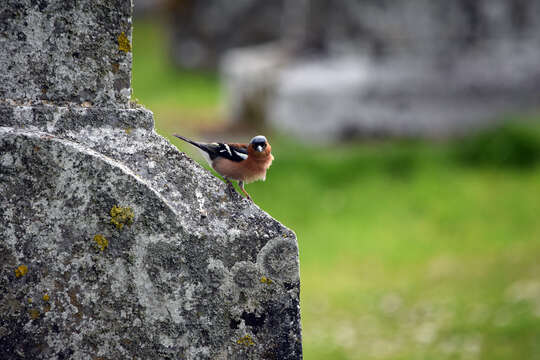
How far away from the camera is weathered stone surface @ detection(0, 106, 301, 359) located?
257 cm

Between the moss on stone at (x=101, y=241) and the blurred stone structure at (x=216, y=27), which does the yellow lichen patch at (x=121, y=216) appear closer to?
the moss on stone at (x=101, y=241)

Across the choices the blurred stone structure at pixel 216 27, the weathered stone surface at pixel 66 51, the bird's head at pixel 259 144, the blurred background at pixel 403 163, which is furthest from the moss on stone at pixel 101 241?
the blurred stone structure at pixel 216 27

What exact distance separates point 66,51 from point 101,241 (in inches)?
30.5

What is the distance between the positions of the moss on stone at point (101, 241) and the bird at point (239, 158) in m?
0.84

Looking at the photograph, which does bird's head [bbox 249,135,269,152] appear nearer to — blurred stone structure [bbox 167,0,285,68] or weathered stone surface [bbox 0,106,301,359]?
weathered stone surface [bbox 0,106,301,359]

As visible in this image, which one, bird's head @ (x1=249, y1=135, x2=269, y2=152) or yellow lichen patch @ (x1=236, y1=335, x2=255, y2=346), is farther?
bird's head @ (x1=249, y1=135, x2=269, y2=152)

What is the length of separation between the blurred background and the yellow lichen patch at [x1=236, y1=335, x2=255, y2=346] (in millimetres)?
4727

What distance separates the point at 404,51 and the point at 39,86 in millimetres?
11599

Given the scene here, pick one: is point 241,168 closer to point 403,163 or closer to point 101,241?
point 101,241

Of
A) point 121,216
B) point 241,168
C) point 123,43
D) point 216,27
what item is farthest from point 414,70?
point 216,27

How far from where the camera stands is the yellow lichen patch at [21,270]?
2564mm

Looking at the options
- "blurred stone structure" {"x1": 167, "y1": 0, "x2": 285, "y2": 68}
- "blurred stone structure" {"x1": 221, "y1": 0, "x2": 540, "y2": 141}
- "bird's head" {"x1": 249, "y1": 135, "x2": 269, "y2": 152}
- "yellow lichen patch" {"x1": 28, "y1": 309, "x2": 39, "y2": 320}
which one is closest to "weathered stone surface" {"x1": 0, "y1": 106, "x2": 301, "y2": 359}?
"yellow lichen patch" {"x1": 28, "y1": 309, "x2": 39, "y2": 320}

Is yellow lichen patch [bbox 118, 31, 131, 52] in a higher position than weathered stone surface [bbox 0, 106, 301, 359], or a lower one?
higher

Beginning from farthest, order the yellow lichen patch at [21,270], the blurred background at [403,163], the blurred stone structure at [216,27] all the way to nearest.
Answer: the blurred stone structure at [216,27], the blurred background at [403,163], the yellow lichen patch at [21,270]
